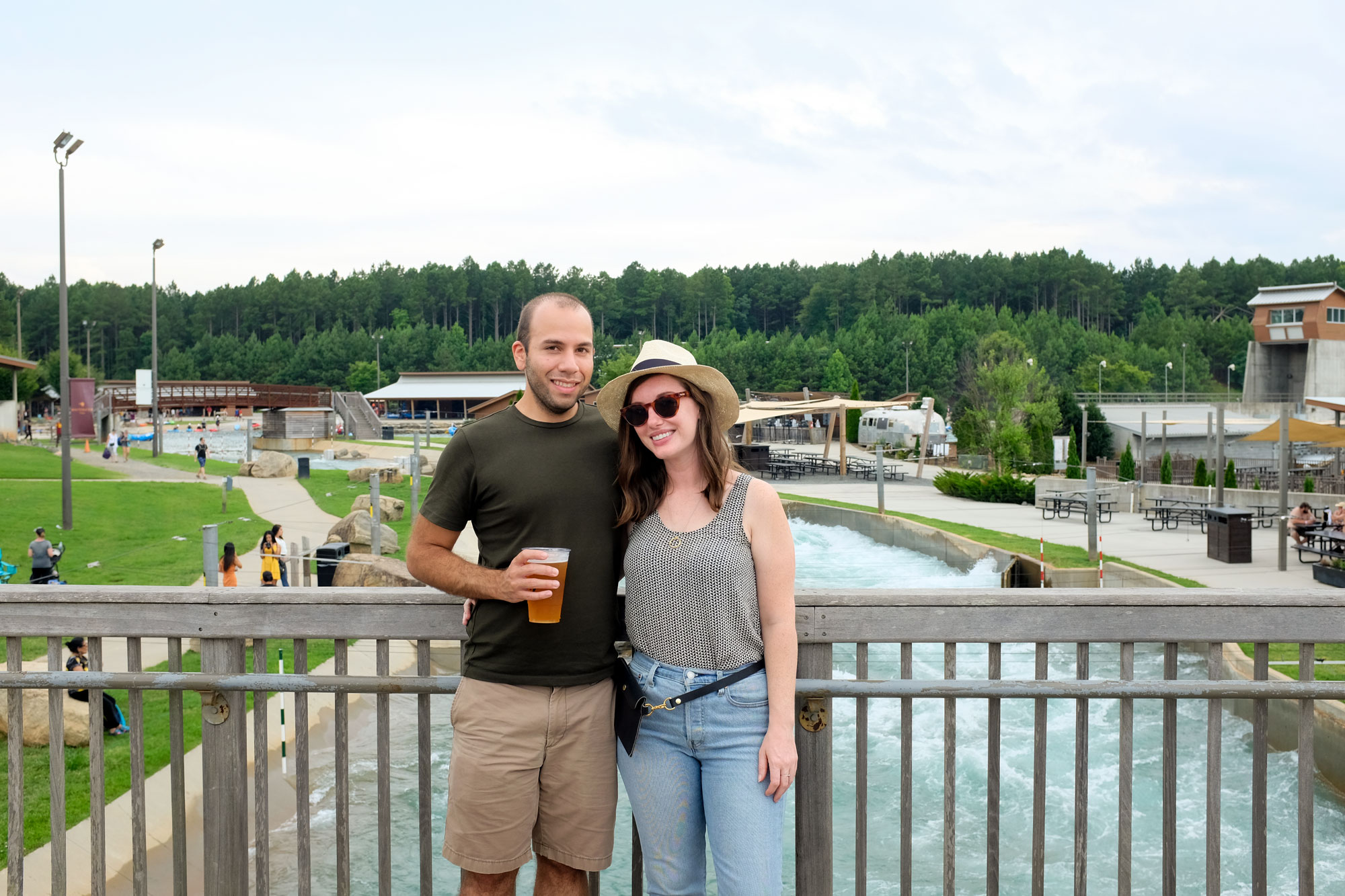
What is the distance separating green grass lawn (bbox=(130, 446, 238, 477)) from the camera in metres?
36.6

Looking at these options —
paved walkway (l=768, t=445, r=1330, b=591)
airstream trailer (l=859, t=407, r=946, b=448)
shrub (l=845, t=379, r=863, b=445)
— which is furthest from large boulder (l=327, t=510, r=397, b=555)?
shrub (l=845, t=379, r=863, b=445)

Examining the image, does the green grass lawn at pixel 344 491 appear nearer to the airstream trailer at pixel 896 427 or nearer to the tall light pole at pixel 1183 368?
the airstream trailer at pixel 896 427

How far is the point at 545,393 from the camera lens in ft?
8.18

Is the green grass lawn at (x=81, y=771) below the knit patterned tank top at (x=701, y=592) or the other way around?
below

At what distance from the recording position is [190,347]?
12862 centimetres

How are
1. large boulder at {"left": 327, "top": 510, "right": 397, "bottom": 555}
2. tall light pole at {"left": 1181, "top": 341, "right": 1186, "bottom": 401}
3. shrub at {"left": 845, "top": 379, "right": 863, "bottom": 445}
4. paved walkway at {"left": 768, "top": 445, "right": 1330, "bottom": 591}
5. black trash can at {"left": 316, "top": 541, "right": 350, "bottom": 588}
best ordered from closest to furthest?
black trash can at {"left": 316, "top": 541, "right": 350, "bottom": 588} → paved walkway at {"left": 768, "top": 445, "right": 1330, "bottom": 591} → large boulder at {"left": 327, "top": 510, "right": 397, "bottom": 555} → shrub at {"left": 845, "top": 379, "right": 863, "bottom": 445} → tall light pole at {"left": 1181, "top": 341, "right": 1186, "bottom": 401}

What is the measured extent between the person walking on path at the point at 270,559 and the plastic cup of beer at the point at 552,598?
11.9 metres

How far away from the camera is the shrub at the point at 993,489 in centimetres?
2889

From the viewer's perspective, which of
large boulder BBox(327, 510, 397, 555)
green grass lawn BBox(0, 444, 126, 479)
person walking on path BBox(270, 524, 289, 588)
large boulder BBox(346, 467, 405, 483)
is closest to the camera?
person walking on path BBox(270, 524, 289, 588)

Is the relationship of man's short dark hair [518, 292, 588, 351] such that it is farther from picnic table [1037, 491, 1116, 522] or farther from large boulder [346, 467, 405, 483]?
large boulder [346, 467, 405, 483]

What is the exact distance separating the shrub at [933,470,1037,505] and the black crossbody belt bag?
27579 millimetres

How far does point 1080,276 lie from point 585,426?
131m

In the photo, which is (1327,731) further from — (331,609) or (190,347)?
(190,347)

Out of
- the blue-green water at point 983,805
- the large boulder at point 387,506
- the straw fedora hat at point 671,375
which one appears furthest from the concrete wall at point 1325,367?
the straw fedora hat at point 671,375
